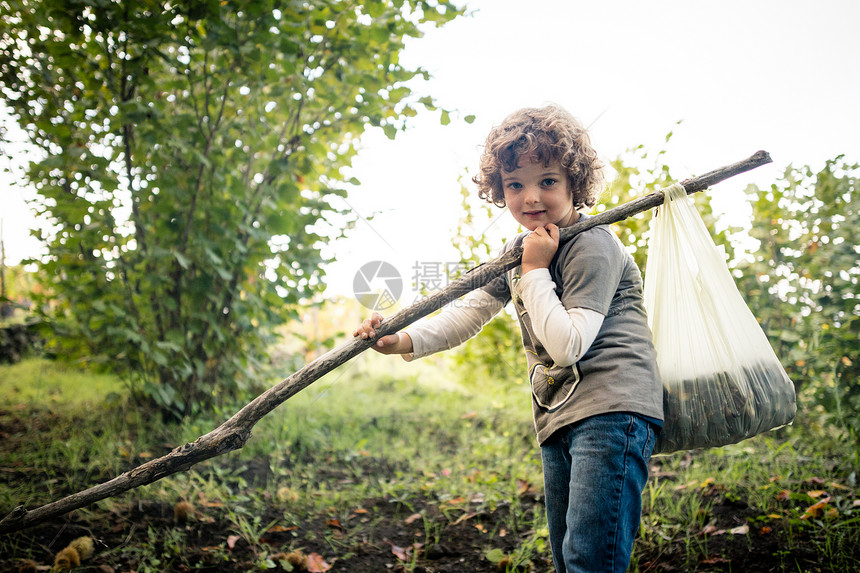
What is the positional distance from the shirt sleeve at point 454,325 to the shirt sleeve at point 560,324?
376 millimetres

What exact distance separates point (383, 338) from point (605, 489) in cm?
72

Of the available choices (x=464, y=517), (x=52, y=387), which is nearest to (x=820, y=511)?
(x=464, y=517)

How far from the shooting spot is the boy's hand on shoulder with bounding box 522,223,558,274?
139 cm

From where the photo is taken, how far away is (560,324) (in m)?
1.26

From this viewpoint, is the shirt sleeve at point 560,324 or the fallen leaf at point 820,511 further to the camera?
the fallen leaf at point 820,511

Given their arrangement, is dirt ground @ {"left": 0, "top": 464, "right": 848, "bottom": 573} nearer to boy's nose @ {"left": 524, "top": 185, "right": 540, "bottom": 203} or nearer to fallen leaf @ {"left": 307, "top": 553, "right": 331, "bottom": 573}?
fallen leaf @ {"left": 307, "top": 553, "right": 331, "bottom": 573}

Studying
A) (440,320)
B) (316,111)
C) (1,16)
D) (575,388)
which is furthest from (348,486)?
(1,16)

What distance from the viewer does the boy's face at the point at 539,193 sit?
1474 millimetres

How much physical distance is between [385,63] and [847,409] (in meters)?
2.75

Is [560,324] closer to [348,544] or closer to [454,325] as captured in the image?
[454,325]

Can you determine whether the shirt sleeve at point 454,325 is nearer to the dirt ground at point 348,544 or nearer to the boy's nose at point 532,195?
the boy's nose at point 532,195

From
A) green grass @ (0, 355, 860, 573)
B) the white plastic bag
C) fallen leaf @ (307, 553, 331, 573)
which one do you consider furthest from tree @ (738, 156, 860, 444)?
fallen leaf @ (307, 553, 331, 573)

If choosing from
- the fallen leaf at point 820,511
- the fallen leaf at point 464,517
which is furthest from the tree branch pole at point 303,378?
the fallen leaf at point 820,511

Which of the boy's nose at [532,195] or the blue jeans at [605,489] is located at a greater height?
the boy's nose at [532,195]
